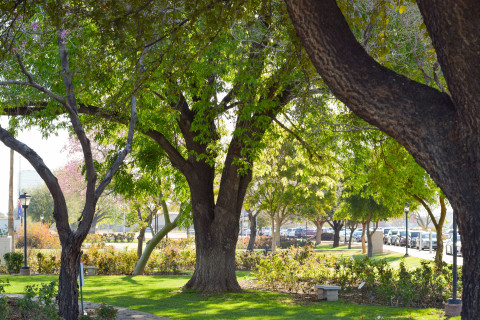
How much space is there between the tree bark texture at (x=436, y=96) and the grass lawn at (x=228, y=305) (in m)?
6.55

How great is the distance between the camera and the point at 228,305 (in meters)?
13.9

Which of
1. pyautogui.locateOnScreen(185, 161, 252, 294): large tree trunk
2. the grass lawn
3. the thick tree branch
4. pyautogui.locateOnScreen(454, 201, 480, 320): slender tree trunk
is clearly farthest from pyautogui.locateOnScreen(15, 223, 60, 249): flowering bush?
pyautogui.locateOnScreen(454, 201, 480, 320): slender tree trunk

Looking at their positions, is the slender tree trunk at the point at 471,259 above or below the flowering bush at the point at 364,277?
above

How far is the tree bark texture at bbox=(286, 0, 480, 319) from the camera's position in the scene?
4531 millimetres

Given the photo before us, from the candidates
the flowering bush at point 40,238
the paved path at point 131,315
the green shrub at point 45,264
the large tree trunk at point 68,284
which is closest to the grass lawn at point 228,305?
the paved path at point 131,315

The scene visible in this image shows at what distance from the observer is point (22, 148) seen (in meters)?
9.75

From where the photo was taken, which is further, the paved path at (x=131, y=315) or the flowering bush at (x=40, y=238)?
the flowering bush at (x=40, y=238)

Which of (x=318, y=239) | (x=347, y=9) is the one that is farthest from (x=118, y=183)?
(x=318, y=239)

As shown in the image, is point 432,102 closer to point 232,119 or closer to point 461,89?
point 461,89

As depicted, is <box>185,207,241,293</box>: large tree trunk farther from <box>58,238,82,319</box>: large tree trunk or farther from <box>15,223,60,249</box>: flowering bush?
<box>15,223,60,249</box>: flowering bush

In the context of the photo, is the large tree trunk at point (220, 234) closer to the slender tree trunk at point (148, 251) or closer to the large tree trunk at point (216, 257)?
the large tree trunk at point (216, 257)

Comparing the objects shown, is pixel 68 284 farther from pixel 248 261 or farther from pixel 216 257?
pixel 248 261

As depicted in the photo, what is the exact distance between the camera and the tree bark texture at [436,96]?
4531 millimetres

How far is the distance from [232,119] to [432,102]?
10.8 m
